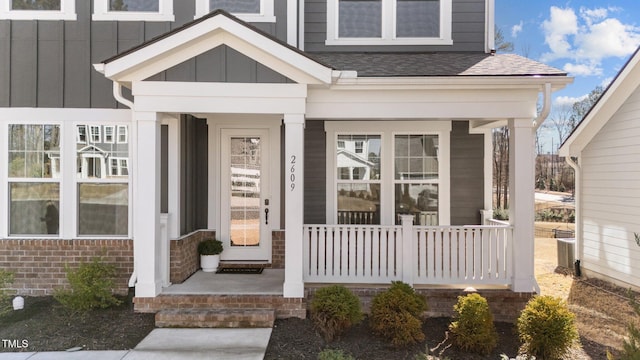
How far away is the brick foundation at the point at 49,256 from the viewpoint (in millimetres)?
6367

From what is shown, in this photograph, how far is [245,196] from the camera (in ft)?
25.1

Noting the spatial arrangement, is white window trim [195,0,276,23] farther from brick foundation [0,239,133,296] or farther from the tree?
the tree

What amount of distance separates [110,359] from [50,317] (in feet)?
5.42

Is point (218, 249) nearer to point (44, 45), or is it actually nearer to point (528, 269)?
point (44, 45)

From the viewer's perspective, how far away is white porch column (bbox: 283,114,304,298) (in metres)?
5.68

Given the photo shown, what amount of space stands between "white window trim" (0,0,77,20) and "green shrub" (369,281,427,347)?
20.0ft

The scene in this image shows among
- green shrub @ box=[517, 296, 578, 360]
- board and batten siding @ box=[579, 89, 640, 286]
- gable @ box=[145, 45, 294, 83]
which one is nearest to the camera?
green shrub @ box=[517, 296, 578, 360]

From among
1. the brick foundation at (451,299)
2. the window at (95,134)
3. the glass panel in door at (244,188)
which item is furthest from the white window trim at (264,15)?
the brick foundation at (451,299)

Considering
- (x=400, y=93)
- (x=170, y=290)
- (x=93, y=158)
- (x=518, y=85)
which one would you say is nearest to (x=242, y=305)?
(x=170, y=290)

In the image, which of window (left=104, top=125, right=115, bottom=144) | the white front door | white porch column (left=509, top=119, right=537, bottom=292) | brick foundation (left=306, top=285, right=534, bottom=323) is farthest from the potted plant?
white porch column (left=509, top=119, right=537, bottom=292)

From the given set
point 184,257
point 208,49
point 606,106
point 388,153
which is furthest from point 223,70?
point 606,106

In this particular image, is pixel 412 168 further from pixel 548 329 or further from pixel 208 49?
pixel 208 49

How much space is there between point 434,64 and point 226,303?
15.2 feet

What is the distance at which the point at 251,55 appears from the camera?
5.63m
